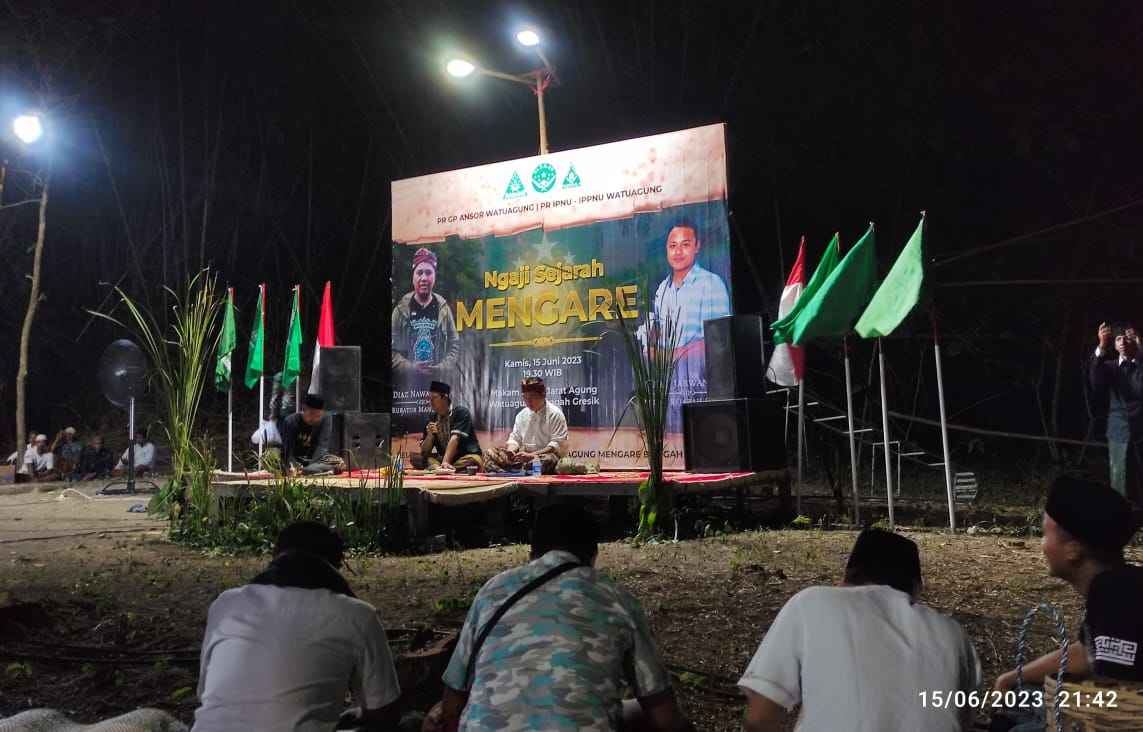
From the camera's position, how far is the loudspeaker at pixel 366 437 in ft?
34.0

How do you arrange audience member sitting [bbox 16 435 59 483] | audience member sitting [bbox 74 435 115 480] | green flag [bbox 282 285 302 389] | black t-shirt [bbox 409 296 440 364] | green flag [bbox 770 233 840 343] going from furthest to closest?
audience member sitting [bbox 74 435 115 480]
audience member sitting [bbox 16 435 59 483]
black t-shirt [bbox 409 296 440 364]
green flag [bbox 282 285 302 389]
green flag [bbox 770 233 840 343]

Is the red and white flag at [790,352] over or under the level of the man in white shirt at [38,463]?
over

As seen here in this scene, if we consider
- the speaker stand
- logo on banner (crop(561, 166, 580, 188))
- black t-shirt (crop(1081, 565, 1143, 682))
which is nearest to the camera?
black t-shirt (crop(1081, 565, 1143, 682))

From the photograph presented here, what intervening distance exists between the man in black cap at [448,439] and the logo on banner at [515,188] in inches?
129

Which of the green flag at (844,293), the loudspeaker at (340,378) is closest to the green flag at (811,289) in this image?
the green flag at (844,293)

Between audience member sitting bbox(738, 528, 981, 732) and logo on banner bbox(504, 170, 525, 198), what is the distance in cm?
1035

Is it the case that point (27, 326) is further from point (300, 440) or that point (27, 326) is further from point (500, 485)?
point (500, 485)

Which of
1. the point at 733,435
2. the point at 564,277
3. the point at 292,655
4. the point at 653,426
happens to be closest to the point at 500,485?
the point at 653,426

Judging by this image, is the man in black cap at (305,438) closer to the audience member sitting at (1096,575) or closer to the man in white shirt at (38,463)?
the audience member sitting at (1096,575)

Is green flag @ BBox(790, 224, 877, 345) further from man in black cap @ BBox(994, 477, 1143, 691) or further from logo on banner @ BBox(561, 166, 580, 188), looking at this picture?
man in black cap @ BBox(994, 477, 1143, 691)

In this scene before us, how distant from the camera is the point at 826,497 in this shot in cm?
1135

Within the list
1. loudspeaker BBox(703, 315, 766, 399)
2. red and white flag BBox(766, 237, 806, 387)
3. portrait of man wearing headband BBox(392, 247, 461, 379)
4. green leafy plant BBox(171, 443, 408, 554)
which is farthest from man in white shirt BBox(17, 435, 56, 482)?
red and white flag BBox(766, 237, 806, 387)

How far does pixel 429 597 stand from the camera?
5.48 metres

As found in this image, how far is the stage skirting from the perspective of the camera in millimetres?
7559
